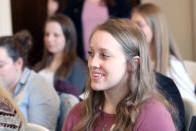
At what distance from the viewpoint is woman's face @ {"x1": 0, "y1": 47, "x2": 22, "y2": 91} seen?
215 centimetres

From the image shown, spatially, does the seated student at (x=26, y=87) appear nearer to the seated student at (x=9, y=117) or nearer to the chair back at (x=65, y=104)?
the chair back at (x=65, y=104)

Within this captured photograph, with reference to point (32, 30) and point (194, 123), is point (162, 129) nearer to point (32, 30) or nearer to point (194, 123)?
point (194, 123)

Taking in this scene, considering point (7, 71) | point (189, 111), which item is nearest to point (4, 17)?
point (7, 71)

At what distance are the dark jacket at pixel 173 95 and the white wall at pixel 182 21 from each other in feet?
6.58

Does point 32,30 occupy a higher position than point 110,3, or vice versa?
point 110,3

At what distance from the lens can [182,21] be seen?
379cm

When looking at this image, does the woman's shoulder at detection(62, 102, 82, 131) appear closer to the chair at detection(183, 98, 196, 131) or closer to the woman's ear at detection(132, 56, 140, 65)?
the woman's ear at detection(132, 56, 140, 65)

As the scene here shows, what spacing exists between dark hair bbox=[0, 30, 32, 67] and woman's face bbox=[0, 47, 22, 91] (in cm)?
2

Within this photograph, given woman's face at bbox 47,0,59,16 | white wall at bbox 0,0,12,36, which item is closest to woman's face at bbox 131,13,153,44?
white wall at bbox 0,0,12,36

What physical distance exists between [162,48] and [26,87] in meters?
0.87

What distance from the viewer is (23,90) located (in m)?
2.15

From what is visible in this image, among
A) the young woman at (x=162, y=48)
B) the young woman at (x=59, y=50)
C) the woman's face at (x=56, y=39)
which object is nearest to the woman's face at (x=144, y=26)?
the young woman at (x=162, y=48)

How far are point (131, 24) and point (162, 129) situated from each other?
0.40 meters

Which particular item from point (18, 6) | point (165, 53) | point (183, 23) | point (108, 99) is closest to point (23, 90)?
point (108, 99)
